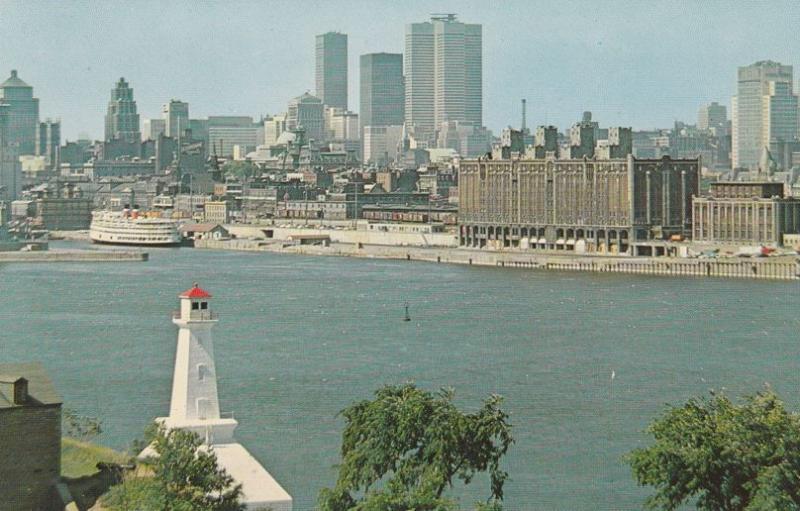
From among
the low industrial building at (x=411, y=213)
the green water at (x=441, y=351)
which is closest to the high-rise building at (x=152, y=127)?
the low industrial building at (x=411, y=213)

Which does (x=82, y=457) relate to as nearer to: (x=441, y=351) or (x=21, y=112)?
(x=441, y=351)

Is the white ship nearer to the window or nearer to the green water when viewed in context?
the green water

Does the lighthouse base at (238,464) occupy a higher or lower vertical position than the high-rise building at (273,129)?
lower

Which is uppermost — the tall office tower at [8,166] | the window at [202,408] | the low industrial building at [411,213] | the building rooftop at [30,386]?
the tall office tower at [8,166]

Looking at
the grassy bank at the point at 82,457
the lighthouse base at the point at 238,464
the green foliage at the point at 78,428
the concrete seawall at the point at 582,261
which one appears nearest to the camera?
the lighthouse base at the point at 238,464

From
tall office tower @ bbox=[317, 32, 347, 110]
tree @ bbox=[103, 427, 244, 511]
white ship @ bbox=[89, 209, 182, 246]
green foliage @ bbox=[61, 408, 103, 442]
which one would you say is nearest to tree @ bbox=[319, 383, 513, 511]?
tree @ bbox=[103, 427, 244, 511]

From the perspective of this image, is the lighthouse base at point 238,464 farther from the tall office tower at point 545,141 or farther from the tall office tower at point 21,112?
the tall office tower at point 21,112
